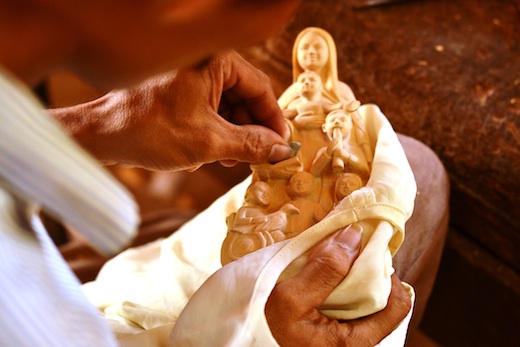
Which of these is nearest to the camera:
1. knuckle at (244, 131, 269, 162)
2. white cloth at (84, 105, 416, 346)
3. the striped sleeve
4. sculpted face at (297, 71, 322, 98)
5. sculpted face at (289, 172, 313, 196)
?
the striped sleeve

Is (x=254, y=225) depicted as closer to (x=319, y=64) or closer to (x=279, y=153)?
(x=279, y=153)

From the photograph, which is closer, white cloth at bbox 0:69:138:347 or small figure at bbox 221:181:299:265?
white cloth at bbox 0:69:138:347

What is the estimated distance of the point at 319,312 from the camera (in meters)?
1.13

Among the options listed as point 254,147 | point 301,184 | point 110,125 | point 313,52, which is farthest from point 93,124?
point 313,52

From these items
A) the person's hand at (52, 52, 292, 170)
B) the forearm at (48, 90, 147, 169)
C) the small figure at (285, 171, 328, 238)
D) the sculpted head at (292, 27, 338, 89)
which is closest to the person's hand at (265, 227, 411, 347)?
the small figure at (285, 171, 328, 238)

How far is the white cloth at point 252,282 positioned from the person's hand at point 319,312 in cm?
2

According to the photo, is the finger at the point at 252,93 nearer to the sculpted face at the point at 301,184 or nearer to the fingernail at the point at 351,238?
the sculpted face at the point at 301,184

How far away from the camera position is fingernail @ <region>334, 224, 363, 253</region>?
1131 mm

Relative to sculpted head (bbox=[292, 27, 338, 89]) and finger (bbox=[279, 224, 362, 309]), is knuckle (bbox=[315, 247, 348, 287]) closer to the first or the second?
finger (bbox=[279, 224, 362, 309])

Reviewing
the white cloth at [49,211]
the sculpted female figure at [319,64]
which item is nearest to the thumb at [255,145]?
the sculpted female figure at [319,64]

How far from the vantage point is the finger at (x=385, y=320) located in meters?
1.12

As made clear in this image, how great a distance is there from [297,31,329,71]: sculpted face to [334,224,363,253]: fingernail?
0.43m

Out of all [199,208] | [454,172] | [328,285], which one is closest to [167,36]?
[328,285]

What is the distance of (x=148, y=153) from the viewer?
3.62 feet
